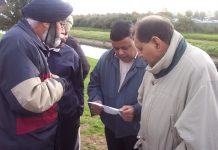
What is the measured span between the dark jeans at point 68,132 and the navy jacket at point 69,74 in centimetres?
8

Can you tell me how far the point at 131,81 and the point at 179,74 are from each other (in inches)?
38.0

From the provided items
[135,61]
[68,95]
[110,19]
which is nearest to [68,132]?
[68,95]

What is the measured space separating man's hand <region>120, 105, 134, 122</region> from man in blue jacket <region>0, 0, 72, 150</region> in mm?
618

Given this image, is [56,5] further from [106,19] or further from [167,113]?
[106,19]

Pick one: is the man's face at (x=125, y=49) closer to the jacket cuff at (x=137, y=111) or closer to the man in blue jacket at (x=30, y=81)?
the jacket cuff at (x=137, y=111)

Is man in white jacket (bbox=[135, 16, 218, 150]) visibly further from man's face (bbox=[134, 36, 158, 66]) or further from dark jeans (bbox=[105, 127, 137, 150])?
dark jeans (bbox=[105, 127, 137, 150])

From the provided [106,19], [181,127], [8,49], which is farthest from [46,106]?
[106,19]

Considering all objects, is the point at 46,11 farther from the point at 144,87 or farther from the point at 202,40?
the point at 202,40

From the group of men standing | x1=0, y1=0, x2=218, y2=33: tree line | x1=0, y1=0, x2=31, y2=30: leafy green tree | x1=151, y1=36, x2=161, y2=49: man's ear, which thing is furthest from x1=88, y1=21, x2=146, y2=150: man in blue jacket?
x1=0, y1=0, x2=31, y2=30: leafy green tree

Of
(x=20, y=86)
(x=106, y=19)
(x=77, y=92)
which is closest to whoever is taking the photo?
(x=20, y=86)

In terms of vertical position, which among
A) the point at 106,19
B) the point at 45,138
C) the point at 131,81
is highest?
the point at 131,81

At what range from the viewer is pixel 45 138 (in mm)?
2674

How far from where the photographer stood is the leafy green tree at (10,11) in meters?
9.14

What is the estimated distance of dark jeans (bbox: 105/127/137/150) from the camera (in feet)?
11.0
